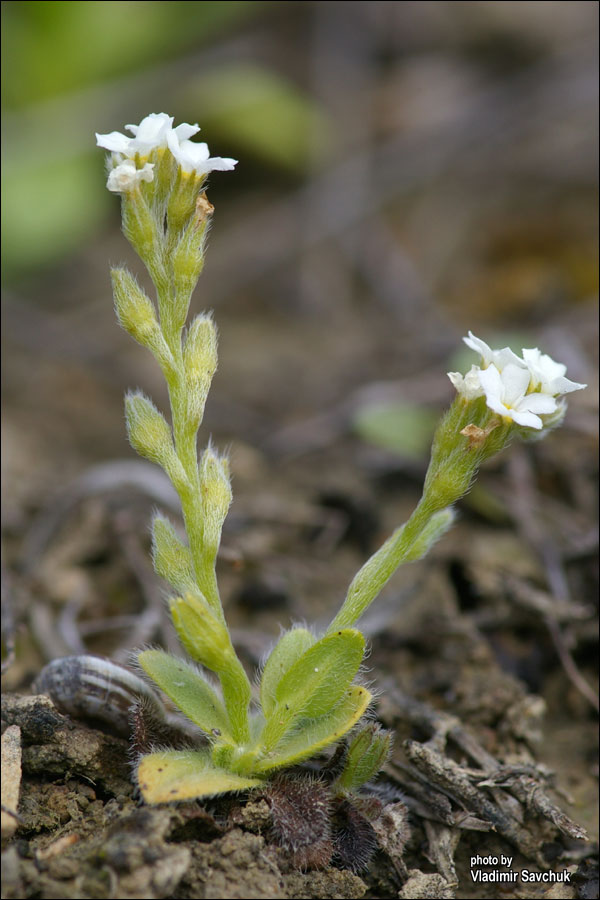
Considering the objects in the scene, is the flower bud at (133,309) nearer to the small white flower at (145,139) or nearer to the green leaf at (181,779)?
the small white flower at (145,139)

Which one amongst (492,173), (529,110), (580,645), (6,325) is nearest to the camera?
(580,645)

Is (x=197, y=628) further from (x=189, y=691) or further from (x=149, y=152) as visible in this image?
(x=149, y=152)

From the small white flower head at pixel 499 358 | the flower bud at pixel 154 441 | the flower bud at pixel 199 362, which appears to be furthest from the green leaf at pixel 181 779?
the small white flower head at pixel 499 358

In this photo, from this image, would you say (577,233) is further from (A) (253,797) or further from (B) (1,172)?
(A) (253,797)

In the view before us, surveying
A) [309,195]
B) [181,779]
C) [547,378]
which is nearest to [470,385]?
[547,378]

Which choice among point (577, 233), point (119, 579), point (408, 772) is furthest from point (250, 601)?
point (577, 233)

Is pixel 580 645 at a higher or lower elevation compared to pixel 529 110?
lower

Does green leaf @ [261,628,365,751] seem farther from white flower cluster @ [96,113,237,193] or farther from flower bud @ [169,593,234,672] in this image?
white flower cluster @ [96,113,237,193]
